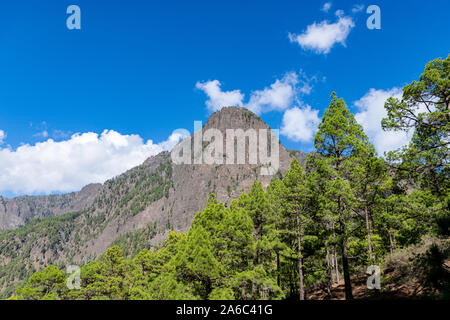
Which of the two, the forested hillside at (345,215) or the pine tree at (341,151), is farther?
the pine tree at (341,151)

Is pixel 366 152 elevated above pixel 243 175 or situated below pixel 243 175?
below

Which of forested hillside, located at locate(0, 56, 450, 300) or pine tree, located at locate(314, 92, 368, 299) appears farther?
pine tree, located at locate(314, 92, 368, 299)

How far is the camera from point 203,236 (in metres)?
14.2

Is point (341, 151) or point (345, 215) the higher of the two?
point (341, 151)

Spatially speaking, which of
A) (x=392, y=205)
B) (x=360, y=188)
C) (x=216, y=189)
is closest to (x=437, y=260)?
(x=392, y=205)

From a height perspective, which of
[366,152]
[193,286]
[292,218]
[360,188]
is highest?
[366,152]
